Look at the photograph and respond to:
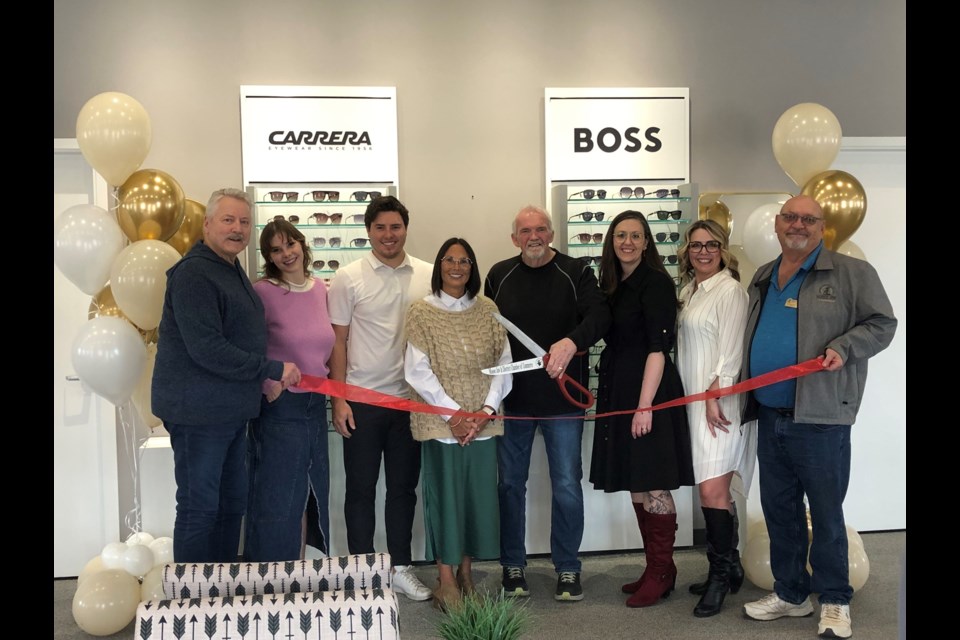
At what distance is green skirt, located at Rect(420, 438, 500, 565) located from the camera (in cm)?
395

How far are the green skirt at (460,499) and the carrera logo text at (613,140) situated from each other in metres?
2.05

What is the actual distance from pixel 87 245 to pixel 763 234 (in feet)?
10.9

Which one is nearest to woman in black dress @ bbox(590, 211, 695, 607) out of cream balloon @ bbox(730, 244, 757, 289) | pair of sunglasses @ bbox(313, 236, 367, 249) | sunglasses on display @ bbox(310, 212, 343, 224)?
cream balloon @ bbox(730, 244, 757, 289)

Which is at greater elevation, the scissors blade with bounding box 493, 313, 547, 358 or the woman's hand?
the scissors blade with bounding box 493, 313, 547, 358

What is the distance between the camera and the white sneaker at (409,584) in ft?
13.6

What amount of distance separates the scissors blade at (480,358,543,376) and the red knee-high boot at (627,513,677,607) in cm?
94

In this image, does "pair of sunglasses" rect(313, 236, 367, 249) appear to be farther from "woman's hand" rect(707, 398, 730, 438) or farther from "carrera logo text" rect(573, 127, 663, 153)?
"woman's hand" rect(707, 398, 730, 438)

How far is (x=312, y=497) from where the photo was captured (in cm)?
402

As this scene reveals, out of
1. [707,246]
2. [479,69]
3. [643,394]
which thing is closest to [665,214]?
[707,246]

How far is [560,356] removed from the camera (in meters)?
3.75

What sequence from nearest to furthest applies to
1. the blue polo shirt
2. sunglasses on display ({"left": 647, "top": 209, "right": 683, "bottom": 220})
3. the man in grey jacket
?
1. the man in grey jacket
2. the blue polo shirt
3. sunglasses on display ({"left": 647, "top": 209, "right": 683, "bottom": 220})

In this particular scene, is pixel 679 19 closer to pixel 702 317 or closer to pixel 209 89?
pixel 702 317

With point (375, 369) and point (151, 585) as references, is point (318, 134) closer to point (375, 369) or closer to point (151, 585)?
point (375, 369)
